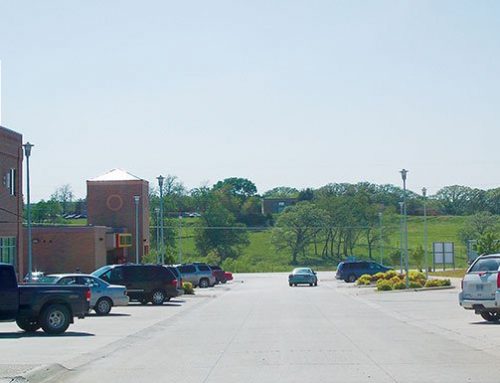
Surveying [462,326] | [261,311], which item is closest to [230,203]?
[261,311]

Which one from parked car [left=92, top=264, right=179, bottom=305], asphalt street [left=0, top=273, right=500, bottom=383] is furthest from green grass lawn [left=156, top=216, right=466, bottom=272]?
asphalt street [left=0, top=273, right=500, bottom=383]

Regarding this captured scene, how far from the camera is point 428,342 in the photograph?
20797 millimetres

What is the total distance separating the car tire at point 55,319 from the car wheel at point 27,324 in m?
0.36

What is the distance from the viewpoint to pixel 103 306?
33719 millimetres

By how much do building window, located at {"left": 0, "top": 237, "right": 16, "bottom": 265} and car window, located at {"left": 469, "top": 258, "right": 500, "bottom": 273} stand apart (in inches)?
1201

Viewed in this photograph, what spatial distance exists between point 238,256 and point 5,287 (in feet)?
325

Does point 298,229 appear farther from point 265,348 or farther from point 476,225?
point 265,348

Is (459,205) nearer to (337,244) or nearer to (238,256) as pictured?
(337,244)

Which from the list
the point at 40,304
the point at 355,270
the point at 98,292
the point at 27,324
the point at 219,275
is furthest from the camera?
the point at 219,275

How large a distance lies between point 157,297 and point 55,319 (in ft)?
56.2

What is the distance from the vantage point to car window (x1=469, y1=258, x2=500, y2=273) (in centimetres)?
2539

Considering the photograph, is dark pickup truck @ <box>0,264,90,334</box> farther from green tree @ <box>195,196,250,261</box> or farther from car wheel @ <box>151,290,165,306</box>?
green tree @ <box>195,196,250,261</box>

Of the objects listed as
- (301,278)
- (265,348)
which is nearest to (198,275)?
(301,278)

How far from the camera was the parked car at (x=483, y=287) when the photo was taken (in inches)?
969
